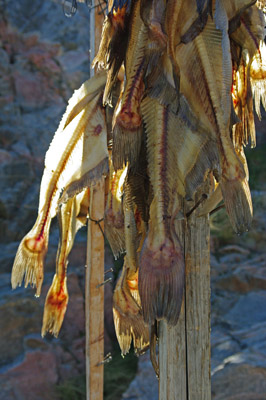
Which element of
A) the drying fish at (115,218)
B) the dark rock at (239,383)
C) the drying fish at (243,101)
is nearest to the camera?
the drying fish at (243,101)

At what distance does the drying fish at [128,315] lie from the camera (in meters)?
1.71

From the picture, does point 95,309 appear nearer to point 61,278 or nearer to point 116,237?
point 61,278

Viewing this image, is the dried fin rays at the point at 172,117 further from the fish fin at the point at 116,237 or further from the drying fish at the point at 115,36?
the fish fin at the point at 116,237

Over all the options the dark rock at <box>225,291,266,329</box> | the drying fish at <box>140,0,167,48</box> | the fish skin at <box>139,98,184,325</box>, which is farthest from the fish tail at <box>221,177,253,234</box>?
the dark rock at <box>225,291,266,329</box>

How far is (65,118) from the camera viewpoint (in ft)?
5.55

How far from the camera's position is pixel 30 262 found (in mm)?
1523

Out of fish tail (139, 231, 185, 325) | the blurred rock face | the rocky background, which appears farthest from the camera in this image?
the blurred rock face

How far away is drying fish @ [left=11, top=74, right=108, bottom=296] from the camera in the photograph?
1468 mm

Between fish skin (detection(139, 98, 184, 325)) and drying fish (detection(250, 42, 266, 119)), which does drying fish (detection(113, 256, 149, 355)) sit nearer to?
fish skin (detection(139, 98, 184, 325))

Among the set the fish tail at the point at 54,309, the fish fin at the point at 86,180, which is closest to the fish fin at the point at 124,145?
the fish fin at the point at 86,180

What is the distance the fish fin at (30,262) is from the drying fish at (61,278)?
1.70ft

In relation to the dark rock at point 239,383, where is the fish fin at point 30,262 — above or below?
above

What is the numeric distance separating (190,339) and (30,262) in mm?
564

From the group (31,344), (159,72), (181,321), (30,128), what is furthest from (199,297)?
(30,128)
